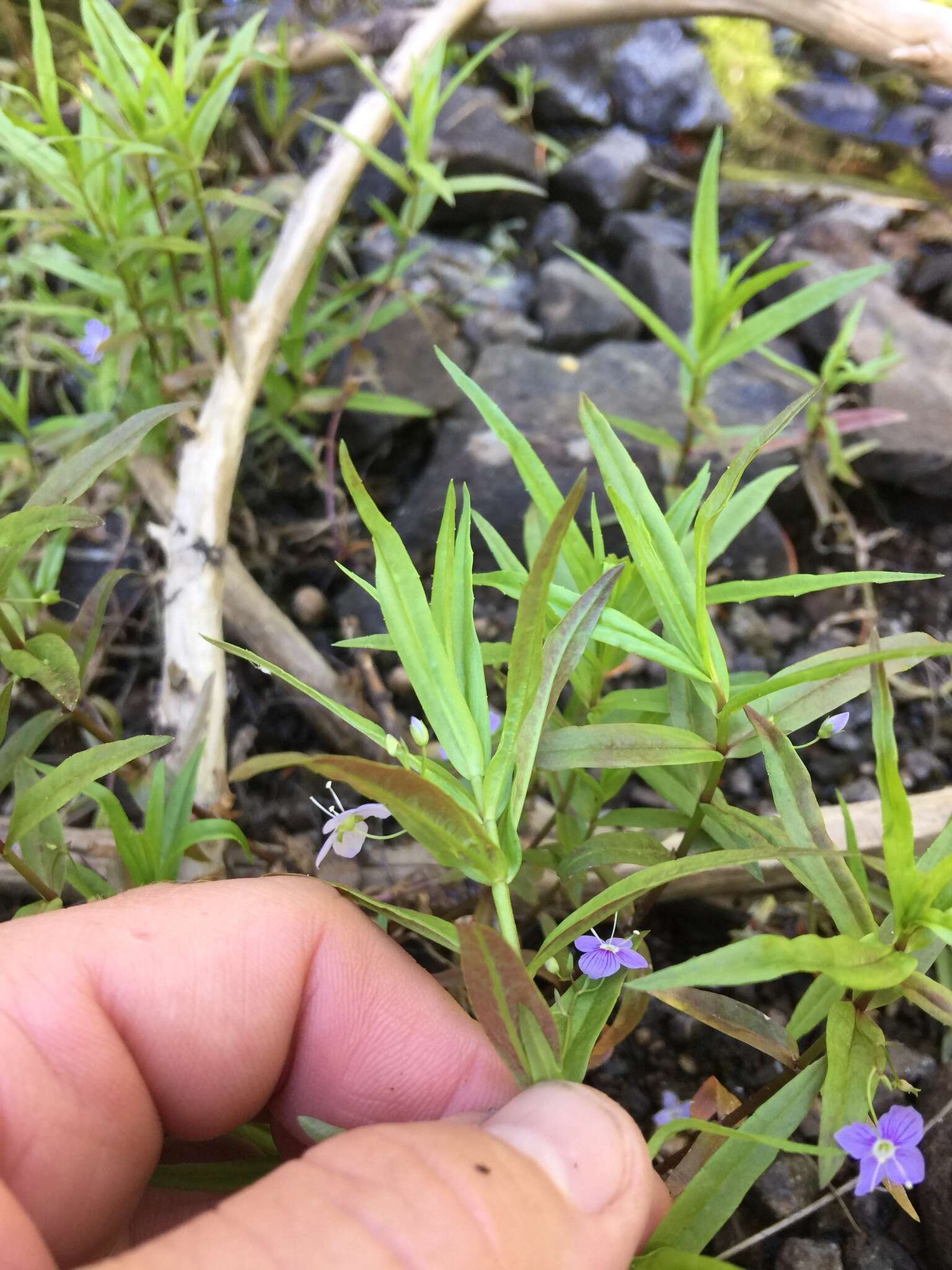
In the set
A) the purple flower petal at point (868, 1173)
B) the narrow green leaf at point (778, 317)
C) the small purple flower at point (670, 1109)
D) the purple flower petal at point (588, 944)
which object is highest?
the narrow green leaf at point (778, 317)

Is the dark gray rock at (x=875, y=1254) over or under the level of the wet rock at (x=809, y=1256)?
under

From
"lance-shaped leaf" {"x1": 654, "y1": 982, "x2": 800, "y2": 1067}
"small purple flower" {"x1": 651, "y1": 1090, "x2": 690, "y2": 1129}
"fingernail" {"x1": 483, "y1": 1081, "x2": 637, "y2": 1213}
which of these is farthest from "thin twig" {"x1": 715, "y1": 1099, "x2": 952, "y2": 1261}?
"fingernail" {"x1": 483, "y1": 1081, "x2": 637, "y2": 1213}

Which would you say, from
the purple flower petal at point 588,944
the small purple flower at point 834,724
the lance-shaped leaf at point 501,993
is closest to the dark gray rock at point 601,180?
the small purple flower at point 834,724

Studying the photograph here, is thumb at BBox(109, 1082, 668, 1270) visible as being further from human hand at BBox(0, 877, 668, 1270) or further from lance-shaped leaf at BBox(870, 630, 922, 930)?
lance-shaped leaf at BBox(870, 630, 922, 930)

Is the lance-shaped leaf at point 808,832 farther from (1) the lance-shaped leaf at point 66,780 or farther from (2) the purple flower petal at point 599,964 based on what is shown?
(1) the lance-shaped leaf at point 66,780

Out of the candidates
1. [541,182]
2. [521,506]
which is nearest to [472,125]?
[541,182]

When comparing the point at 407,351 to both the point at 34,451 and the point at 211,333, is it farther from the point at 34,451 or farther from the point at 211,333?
the point at 34,451

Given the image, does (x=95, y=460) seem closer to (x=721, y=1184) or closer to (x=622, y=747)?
(x=622, y=747)
